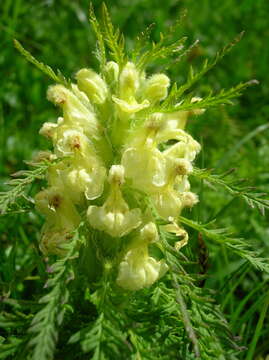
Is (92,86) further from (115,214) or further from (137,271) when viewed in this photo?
(137,271)

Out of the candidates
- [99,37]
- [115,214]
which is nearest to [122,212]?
[115,214]

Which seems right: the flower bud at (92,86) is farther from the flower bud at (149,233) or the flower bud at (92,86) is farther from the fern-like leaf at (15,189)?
the flower bud at (149,233)

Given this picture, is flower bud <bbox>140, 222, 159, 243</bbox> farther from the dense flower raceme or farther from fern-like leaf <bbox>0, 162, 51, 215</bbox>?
fern-like leaf <bbox>0, 162, 51, 215</bbox>

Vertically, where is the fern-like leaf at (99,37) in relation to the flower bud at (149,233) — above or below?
above

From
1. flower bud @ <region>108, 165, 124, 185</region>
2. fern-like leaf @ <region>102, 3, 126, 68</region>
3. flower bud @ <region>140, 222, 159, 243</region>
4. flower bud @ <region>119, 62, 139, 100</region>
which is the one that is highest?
fern-like leaf @ <region>102, 3, 126, 68</region>

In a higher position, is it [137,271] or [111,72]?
[111,72]

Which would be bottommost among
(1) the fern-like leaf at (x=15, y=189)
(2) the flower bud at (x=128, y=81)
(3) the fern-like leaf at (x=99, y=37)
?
(1) the fern-like leaf at (x=15, y=189)

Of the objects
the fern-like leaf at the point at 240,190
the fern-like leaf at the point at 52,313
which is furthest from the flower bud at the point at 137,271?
the fern-like leaf at the point at 240,190

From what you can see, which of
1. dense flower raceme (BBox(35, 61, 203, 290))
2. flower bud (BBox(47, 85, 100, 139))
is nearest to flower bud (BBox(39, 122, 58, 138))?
dense flower raceme (BBox(35, 61, 203, 290))
